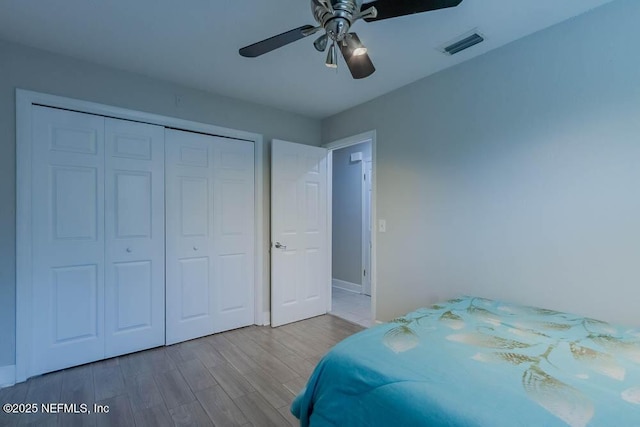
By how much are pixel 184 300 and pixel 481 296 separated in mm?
2626

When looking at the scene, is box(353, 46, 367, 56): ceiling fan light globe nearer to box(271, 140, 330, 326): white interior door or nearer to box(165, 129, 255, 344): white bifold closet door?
box(271, 140, 330, 326): white interior door

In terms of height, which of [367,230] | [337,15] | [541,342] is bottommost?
[541,342]

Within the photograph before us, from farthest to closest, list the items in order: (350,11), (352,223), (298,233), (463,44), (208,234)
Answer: (352,223)
(298,233)
(208,234)
(463,44)
(350,11)

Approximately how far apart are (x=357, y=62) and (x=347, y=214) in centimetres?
335

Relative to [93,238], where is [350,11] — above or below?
above

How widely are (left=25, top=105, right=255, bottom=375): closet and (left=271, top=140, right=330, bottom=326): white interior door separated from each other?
0.96 feet

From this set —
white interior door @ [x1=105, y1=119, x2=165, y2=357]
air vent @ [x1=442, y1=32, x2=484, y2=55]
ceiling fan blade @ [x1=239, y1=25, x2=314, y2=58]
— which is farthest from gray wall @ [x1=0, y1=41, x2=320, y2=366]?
air vent @ [x1=442, y1=32, x2=484, y2=55]

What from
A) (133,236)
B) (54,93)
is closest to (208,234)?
(133,236)

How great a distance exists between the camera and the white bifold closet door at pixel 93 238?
221 cm

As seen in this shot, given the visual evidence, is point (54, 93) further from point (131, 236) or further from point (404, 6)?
point (404, 6)

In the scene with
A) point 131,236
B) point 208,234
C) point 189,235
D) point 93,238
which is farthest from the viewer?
point 208,234

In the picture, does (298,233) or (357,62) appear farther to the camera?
(298,233)

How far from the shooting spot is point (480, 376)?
41.1 inches

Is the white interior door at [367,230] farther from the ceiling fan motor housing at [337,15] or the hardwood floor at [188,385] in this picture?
the ceiling fan motor housing at [337,15]
